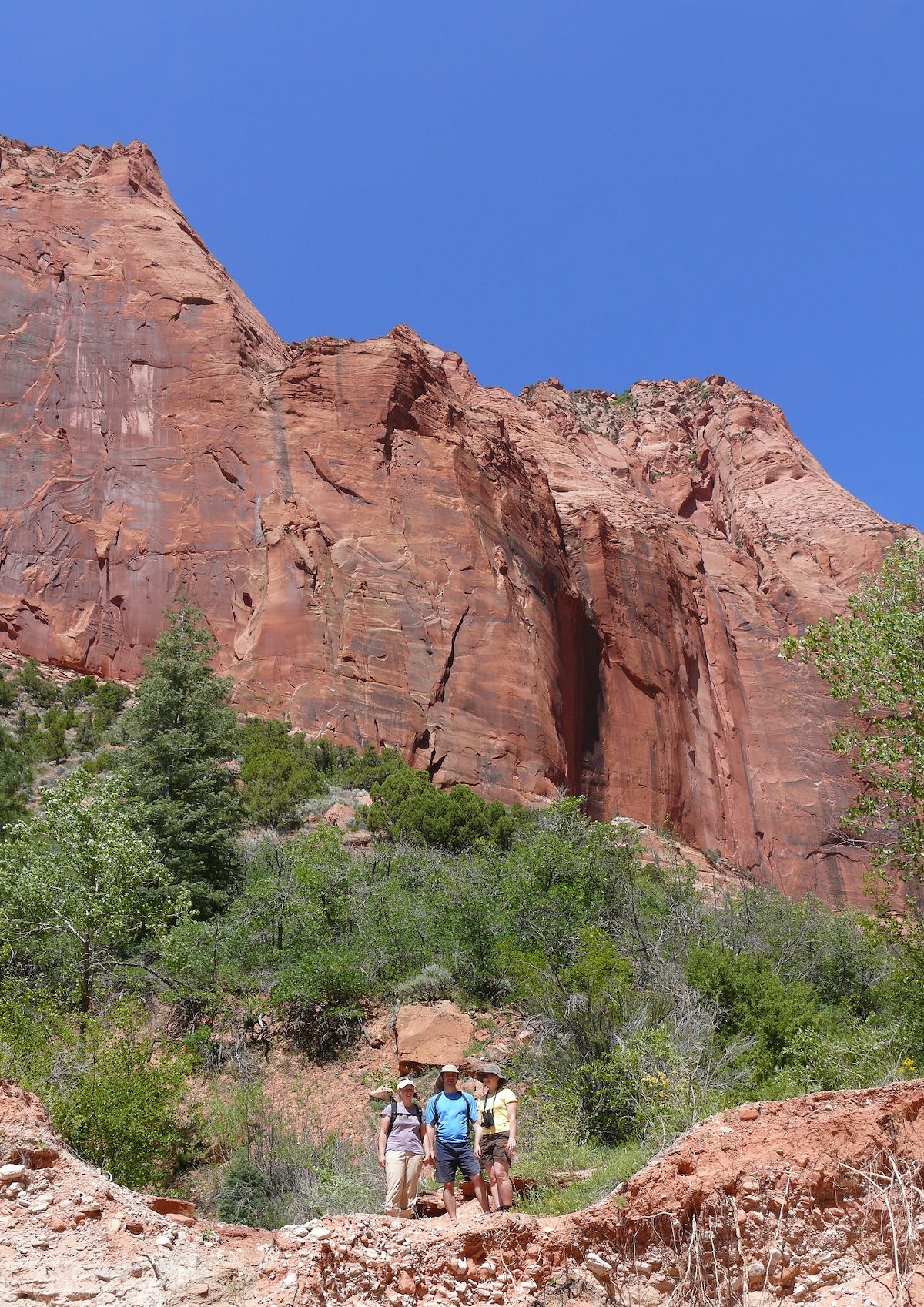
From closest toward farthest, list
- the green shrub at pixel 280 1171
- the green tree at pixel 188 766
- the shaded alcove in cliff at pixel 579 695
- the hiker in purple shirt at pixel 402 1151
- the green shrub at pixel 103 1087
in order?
the hiker in purple shirt at pixel 402 1151 < the green shrub at pixel 280 1171 < the green shrub at pixel 103 1087 < the green tree at pixel 188 766 < the shaded alcove in cliff at pixel 579 695

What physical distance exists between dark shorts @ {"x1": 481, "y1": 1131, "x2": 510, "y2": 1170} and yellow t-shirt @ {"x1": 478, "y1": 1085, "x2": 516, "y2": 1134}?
0.03 m

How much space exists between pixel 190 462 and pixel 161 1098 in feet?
96.2

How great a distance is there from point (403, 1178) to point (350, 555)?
26.7m

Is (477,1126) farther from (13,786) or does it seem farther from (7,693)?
(7,693)

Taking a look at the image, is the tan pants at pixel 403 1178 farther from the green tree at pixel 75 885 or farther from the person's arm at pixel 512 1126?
the green tree at pixel 75 885

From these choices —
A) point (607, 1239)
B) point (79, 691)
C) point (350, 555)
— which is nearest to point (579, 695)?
point (350, 555)

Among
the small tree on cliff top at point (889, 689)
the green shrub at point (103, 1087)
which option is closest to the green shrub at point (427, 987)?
the green shrub at point (103, 1087)

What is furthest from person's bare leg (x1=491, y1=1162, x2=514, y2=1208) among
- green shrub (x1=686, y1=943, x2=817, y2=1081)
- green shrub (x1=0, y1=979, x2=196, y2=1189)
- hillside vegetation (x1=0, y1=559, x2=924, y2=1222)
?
green shrub (x1=686, y1=943, x2=817, y2=1081)

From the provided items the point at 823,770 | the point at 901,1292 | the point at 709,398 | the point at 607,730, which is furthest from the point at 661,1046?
the point at 709,398

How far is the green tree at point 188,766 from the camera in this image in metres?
16.2

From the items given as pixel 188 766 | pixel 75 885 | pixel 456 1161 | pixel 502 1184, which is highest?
pixel 188 766

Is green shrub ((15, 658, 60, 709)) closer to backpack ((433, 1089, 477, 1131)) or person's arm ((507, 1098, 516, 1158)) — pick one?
backpack ((433, 1089, 477, 1131))

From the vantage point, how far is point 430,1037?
11.0 m

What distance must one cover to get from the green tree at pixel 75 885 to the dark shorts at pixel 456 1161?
17.2 feet
